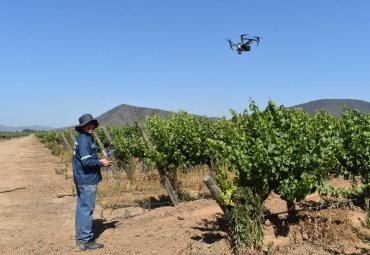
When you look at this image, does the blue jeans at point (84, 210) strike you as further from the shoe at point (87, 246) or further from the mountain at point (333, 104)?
the mountain at point (333, 104)

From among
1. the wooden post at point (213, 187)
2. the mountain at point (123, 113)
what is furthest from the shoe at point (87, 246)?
the mountain at point (123, 113)

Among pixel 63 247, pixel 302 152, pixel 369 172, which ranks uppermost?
pixel 302 152

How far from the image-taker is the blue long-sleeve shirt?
6.96 meters

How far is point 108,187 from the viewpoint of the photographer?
13.5 metres

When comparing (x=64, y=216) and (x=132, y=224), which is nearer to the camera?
(x=132, y=224)

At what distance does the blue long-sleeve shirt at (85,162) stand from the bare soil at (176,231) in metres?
1.28

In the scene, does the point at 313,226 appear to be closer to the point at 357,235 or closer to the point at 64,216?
the point at 357,235

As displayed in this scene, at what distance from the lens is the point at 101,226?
8.79 metres

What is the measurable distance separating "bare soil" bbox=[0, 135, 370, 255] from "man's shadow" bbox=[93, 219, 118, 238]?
0.07 ft

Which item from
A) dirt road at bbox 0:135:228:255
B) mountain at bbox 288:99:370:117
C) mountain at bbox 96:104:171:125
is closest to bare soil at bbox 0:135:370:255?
dirt road at bbox 0:135:228:255

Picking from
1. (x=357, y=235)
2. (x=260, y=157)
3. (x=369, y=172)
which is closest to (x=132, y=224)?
(x=260, y=157)

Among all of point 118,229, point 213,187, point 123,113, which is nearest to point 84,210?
point 118,229

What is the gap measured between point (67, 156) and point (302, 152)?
2404 cm

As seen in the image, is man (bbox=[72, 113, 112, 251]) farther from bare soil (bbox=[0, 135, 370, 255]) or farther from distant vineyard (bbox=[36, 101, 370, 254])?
distant vineyard (bbox=[36, 101, 370, 254])
